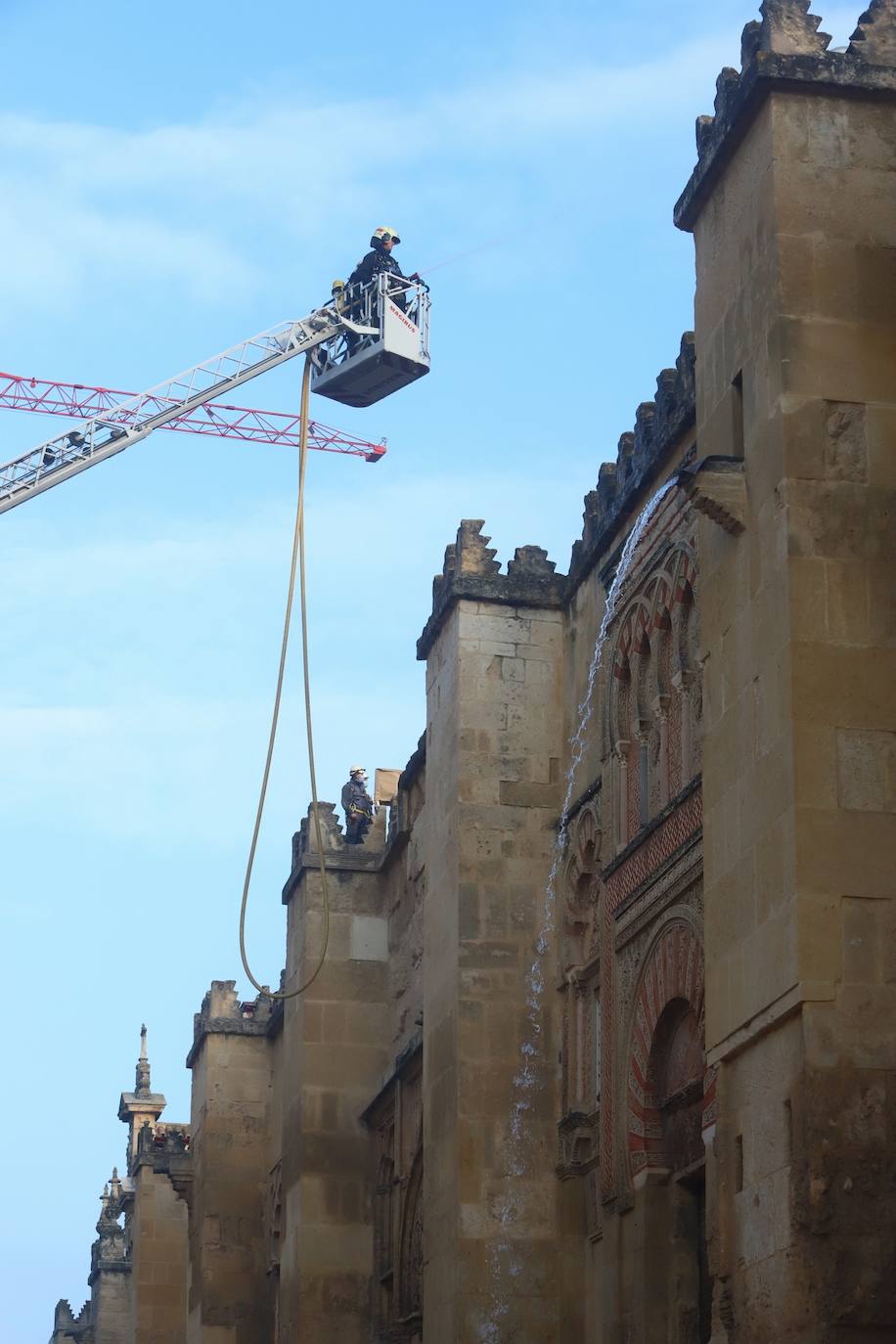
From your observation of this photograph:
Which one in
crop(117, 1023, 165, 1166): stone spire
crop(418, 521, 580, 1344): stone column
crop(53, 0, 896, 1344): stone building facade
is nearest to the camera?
crop(53, 0, 896, 1344): stone building facade

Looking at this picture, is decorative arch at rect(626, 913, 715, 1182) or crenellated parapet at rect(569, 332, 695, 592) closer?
decorative arch at rect(626, 913, 715, 1182)

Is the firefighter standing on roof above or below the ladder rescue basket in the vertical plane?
below

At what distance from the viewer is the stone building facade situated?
38.1 feet

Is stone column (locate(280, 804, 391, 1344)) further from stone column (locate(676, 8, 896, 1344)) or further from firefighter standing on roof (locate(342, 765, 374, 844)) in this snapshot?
stone column (locate(676, 8, 896, 1344))

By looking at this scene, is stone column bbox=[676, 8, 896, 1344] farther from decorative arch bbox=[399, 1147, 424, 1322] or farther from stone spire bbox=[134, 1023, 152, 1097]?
stone spire bbox=[134, 1023, 152, 1097]

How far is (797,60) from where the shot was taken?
13.0 metres

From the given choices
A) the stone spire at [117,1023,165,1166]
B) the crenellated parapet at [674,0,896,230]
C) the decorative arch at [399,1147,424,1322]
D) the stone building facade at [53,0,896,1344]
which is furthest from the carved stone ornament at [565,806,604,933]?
the stone spire at [117,1023,165,1166]

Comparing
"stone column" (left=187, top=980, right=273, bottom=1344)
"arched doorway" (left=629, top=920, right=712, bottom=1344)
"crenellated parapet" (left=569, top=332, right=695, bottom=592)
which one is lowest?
"arched doorway" (left=629, top=920, right=712, bottom=1344)

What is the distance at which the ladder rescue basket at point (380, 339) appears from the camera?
2525 cm

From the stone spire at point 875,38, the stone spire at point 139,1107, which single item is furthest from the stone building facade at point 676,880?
the stone spire at point 139,1107

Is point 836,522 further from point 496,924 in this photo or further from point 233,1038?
point 233,1038

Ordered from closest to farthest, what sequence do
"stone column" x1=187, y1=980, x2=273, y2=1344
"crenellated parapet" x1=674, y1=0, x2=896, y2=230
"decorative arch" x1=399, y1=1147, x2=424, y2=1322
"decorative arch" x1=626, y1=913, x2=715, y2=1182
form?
1. "crenellated parapet" x1=674, y1=0, x2=896, y2=230
2. "decorative arch" x1=626, y1=913, x2=715, y2=1182
3. "decorative arch" x1=399, y1=1147, x2=424, y2=1322
4. "stone column" x1=187, y1=980, x2=273, y2=1344

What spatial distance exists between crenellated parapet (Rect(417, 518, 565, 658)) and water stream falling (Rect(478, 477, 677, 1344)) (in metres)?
1.12

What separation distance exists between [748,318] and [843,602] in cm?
172
